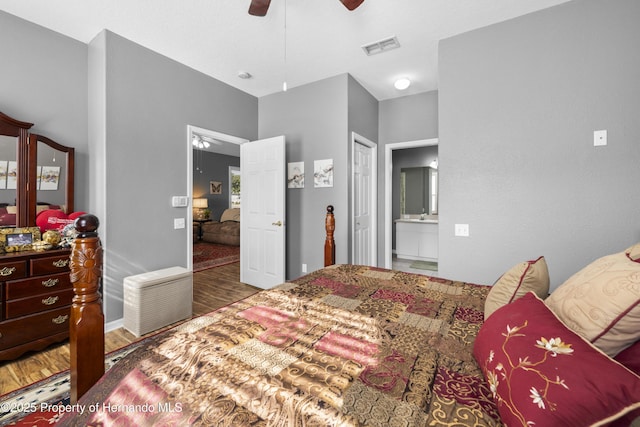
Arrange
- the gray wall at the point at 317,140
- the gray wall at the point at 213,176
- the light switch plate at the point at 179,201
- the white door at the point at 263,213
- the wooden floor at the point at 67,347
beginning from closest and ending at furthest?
the wooden floor at the point at 67,347
the light switch plate at the point at 179,201
the gray wall at the point at 317,140
the white door at the point at 263,213
the gray wall at the point at 213,176

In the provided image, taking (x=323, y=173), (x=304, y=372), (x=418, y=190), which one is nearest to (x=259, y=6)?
(x=323, y=173)

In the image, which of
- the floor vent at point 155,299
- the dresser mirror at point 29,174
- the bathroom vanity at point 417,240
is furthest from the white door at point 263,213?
the bathroom vanity at point 417,240

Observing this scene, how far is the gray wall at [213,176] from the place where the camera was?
Result: 27.6ft

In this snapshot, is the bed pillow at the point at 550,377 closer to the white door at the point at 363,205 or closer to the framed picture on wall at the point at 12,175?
the white door at the point at 363,205

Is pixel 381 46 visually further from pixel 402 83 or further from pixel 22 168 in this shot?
pixel 22 168

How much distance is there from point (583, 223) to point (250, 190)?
3.61m

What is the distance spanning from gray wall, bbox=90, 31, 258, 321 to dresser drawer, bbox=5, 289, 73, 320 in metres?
0.33

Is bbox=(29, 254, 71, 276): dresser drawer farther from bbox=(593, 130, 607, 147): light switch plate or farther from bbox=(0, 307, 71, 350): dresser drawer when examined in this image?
bbox=(593, 130, 607, 147): light switch plate

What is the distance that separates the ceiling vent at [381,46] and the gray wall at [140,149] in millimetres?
2064

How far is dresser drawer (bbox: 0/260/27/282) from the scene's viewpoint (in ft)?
6.79

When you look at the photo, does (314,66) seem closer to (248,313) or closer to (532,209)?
(532,209)

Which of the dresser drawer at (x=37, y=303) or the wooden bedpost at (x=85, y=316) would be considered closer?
the wooden bedpost at (x=85, y=316)

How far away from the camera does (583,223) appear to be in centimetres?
220

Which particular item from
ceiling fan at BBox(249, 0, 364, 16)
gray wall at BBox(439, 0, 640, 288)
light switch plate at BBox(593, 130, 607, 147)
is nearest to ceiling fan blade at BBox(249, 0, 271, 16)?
ceiling fan at BBox(249, 0, 364, 16)
